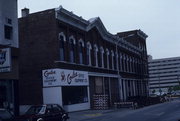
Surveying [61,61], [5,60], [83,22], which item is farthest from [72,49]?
[5,60]

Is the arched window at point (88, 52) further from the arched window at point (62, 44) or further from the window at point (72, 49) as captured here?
the arched window at point (62, 44)

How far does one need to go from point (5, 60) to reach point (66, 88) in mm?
12912

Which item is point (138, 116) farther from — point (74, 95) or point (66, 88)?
point (74, 95)

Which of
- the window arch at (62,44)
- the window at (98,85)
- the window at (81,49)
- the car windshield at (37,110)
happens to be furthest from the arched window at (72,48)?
the car windshield at (37,110)

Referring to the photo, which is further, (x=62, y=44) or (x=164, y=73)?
(x=164, y=73)

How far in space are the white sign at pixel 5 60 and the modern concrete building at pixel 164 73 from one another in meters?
150

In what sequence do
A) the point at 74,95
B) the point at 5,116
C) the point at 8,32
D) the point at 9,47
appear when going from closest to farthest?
the point at 5,116, the point at 9,47, the point at 8,32, the point at 74,95

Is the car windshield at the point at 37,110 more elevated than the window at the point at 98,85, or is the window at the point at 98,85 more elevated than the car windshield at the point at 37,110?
the window at the point at 98,85

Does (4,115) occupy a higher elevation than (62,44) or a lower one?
lower

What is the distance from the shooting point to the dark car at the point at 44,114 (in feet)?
55.9

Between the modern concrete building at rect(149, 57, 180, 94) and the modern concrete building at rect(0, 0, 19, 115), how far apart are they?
145534 millimetres

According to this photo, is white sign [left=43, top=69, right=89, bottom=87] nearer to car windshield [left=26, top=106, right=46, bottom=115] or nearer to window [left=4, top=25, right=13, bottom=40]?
window [left=4, top=25, right=13, bottom=40]

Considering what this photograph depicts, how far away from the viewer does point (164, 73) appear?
171500 millimetres

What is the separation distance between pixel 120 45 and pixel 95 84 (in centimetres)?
1410
